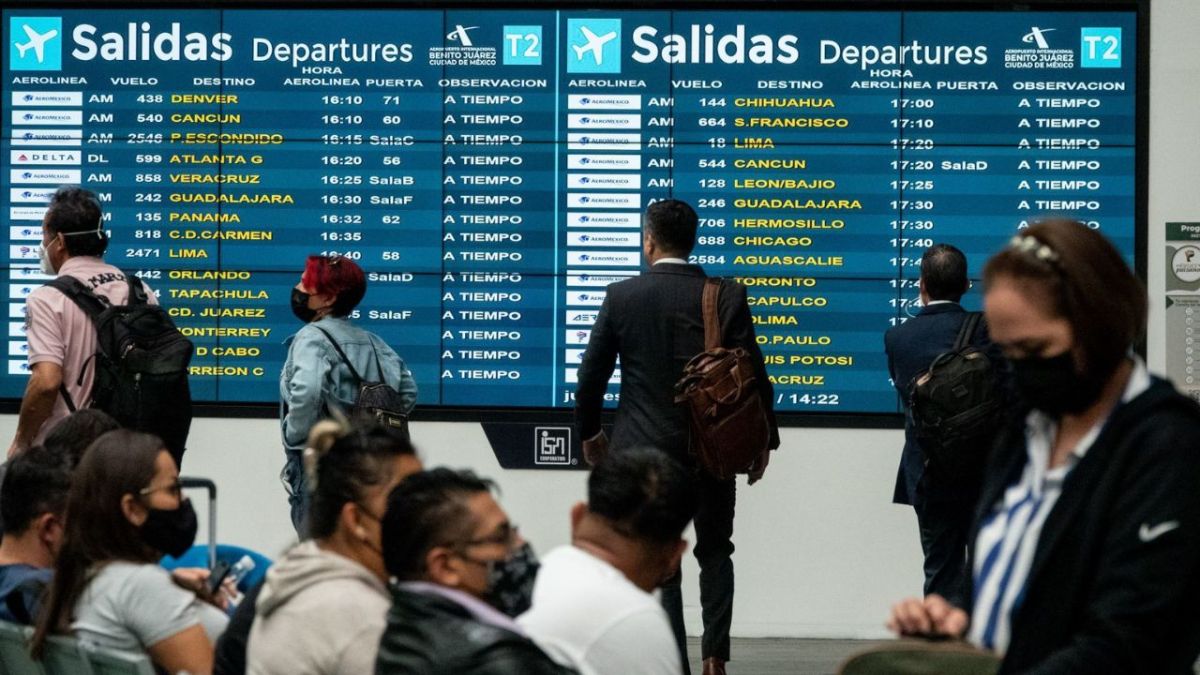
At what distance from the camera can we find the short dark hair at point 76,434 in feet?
14.9

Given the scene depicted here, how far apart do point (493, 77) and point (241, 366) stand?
169 cm

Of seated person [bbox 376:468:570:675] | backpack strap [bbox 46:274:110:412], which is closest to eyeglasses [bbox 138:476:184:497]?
seated person [bbox 376:468:570:675]

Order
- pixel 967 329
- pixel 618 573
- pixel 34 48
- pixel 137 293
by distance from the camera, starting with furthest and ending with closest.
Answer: pixel 34 48 < pixel 967 329 < pixel 137 293 < pixel 618 573

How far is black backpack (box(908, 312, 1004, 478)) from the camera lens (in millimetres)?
6352

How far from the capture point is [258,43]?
8.12 meters

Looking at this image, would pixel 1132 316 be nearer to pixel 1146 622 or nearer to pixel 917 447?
pixel 1146 622

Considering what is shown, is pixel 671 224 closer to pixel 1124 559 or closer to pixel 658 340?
pixel 658 340

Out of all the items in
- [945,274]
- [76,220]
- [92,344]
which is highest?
[76,220]

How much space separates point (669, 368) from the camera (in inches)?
248

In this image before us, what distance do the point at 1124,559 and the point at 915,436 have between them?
4.38 metres

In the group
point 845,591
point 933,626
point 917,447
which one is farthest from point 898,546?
point 933,626

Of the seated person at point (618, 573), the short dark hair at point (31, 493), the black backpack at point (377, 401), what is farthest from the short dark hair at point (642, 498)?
the black backpack at point (377, 401)

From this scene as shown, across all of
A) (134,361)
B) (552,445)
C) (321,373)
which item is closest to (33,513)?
(134,361)

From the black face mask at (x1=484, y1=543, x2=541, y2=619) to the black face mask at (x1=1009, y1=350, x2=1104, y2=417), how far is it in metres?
0.91
